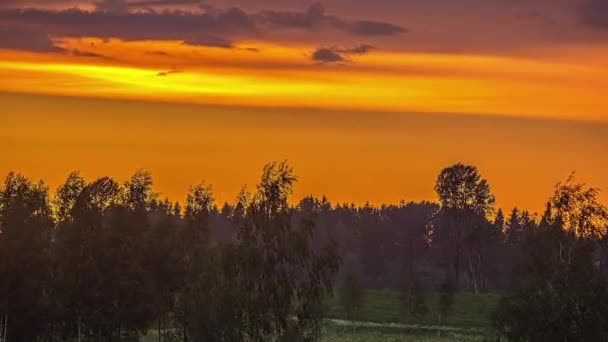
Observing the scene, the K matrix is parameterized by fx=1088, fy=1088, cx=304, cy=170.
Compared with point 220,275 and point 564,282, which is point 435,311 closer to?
point 564,282

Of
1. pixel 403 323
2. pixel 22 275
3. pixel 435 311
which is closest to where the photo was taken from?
pixel 22 275

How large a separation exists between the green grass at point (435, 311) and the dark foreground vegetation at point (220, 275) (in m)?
0.49

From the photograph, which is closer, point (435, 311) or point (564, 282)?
point (564, 282)

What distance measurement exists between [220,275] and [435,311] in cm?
9511

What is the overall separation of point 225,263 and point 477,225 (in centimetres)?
14042

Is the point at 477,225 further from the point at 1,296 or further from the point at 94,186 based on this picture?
the point at 1,296

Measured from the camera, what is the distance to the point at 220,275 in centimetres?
5497

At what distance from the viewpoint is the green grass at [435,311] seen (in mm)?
138350

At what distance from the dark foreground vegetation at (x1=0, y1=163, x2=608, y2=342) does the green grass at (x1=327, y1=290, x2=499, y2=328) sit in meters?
0.49

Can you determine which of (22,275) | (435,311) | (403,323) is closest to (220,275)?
(22,275)

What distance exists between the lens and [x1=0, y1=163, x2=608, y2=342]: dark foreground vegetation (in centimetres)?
5328

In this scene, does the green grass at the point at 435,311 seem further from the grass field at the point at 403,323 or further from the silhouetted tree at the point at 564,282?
the silhouetted tree at the point at 564,282

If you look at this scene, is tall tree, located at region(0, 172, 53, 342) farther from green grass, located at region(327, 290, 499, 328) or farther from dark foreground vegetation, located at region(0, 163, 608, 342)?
green grass, located at region(327, 290, 499, 328)

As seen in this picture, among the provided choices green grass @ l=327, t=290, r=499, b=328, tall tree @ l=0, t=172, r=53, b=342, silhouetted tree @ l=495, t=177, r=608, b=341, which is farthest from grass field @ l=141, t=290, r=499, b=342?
silhouetted tree @ l=495, t=177, r=608, b=341
